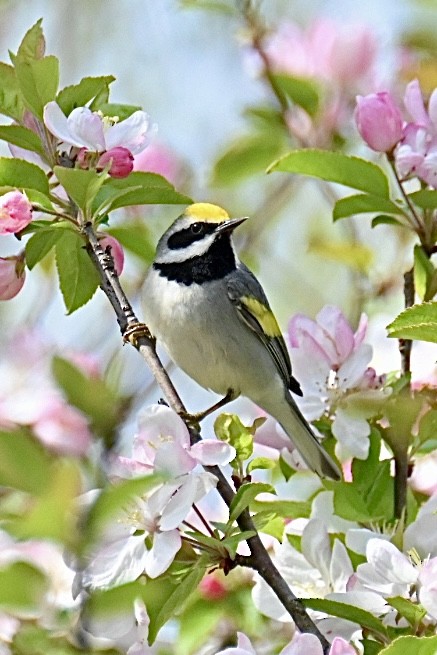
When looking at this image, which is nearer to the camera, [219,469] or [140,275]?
[219,469]

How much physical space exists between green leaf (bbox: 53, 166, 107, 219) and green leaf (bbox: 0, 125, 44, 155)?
16 cm

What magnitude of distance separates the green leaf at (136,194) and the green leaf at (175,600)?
2.36 feet

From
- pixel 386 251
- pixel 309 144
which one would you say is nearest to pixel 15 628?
pixel 309 144

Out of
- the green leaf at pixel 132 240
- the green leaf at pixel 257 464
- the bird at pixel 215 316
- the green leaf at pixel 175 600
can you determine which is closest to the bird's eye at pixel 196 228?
the bird at pixel 215 316

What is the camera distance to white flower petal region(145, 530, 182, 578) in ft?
5.14

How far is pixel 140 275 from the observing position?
12.7ft

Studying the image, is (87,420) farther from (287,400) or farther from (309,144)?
(309,144)

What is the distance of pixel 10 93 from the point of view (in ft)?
6.50

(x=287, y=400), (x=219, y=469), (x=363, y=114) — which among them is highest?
(x=363, y=114)

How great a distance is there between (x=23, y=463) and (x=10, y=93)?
4.34ft

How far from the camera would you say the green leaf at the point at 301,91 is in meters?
3.19

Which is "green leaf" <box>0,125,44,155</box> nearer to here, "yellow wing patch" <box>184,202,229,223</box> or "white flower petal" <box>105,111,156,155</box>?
"white flower petal" <box>105,111,156,155</box>

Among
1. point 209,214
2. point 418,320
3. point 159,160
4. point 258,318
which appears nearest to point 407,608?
point 418,320

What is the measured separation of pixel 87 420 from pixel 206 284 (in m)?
2.35
